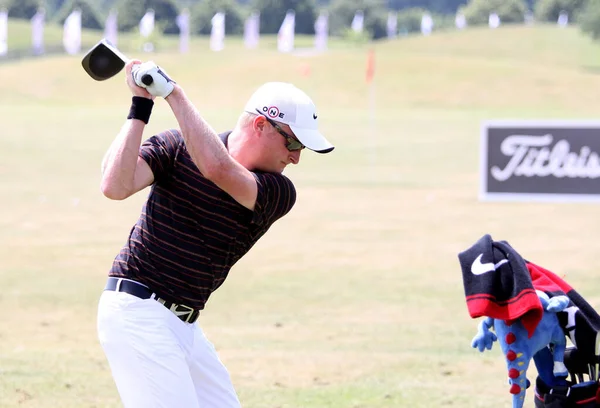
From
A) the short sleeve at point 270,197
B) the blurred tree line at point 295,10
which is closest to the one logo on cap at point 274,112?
the short sleeve at point 270,197

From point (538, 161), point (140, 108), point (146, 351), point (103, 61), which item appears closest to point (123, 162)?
point (140, 108)

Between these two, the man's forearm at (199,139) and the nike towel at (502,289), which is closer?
the man's forearm at (199,139)

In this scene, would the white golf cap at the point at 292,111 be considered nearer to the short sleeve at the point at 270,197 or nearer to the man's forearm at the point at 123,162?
the short sleeve at the point at 270,197

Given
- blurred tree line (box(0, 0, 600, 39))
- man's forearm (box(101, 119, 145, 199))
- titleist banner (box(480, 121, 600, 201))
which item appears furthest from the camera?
blurred tree line (box(0, 0, 600, 39))

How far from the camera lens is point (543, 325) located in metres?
5.07

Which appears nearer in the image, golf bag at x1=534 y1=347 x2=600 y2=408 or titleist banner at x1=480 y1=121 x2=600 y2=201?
golf bag at x1=534 y1=347 x2=600 y2=408

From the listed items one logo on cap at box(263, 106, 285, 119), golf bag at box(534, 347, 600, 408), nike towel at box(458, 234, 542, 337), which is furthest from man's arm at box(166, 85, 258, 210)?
golf bag at box(534, 347, 600, 408)

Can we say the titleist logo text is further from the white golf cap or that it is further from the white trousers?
the white trousers

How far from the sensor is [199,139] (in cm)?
418

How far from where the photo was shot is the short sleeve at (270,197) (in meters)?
4.43

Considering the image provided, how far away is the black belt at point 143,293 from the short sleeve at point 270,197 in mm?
449

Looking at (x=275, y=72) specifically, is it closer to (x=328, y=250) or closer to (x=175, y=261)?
(x=328, y=250)

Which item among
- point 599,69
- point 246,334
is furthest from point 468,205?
point 599,69

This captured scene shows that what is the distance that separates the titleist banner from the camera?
14828 millimetres
